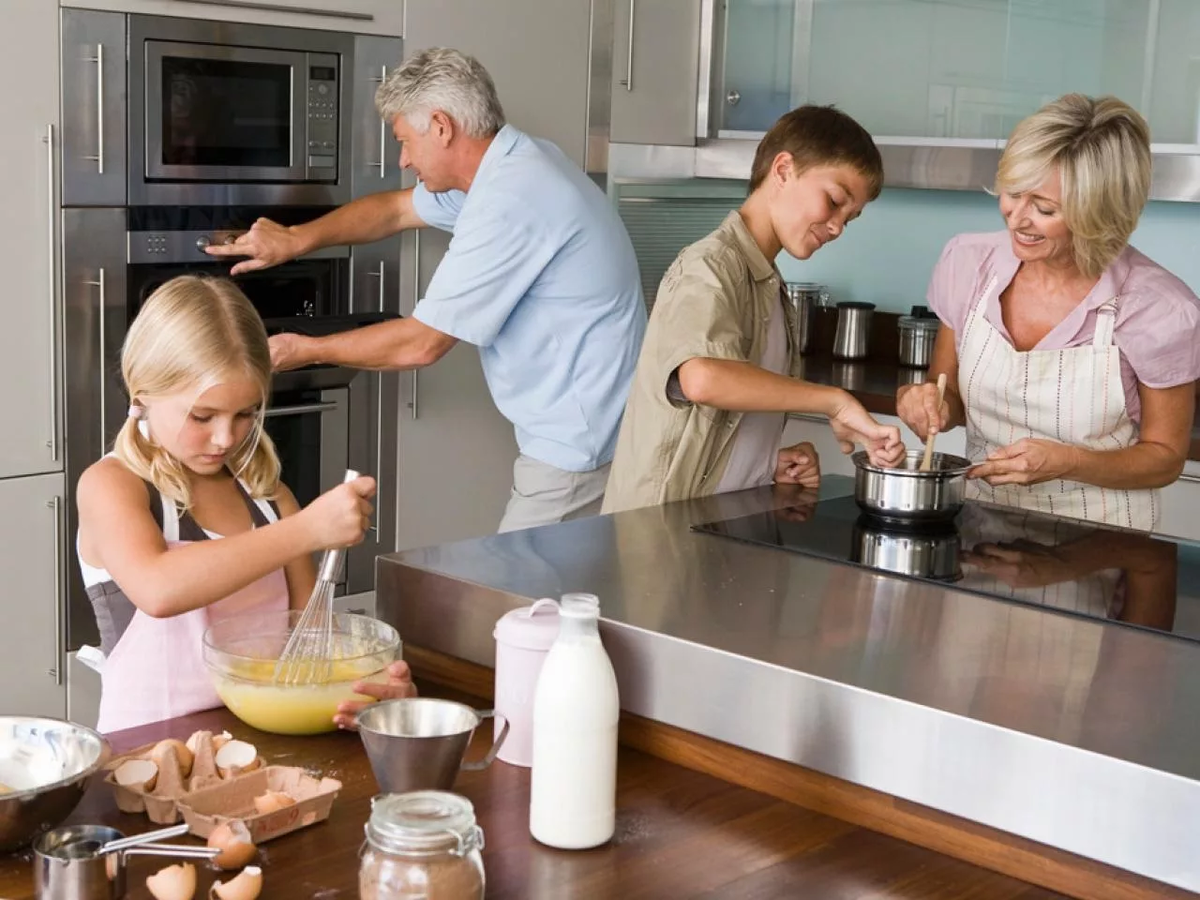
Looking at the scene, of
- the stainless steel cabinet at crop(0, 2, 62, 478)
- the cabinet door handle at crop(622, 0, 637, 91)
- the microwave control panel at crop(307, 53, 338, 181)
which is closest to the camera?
the stainless steel cabinet at crop(0, 2, 62, 478)

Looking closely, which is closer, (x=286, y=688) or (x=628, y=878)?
(x=628, y=878)

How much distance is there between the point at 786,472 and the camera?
230 centimetres

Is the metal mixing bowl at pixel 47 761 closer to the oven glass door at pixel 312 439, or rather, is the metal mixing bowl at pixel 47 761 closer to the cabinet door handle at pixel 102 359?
the cabinet door handle at pixel 102 359

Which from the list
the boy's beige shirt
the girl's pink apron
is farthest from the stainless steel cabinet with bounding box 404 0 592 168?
the girl's pink apron

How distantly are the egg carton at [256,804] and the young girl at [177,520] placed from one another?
0.30 m

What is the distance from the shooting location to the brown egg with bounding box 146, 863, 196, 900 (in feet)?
3.53

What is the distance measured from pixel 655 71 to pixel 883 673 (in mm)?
2557

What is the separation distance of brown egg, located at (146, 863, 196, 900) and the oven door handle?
6.40 feet

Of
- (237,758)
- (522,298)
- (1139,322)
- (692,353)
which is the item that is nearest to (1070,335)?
(1139,322)

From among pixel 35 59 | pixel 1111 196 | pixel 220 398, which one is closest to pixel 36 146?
pixel 35 59

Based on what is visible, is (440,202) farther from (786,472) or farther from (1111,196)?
(1111,196)

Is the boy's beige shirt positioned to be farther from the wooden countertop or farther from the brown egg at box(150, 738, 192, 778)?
the brown egg at box(150, 738, 192, 778)

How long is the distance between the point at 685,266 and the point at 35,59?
1.26m

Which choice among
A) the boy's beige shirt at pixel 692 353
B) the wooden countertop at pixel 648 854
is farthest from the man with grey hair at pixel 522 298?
the wooden countertop at pixel 648 854
